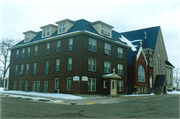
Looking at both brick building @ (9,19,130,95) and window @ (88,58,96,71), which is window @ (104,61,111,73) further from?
window @ (88,58,96,71)

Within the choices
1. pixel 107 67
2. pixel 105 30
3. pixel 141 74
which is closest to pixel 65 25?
pixel 105 30

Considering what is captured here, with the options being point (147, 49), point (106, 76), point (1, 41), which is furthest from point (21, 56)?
point (147, 49)

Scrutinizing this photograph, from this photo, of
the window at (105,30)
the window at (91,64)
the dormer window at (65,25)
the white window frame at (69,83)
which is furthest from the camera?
the window at (105,30)

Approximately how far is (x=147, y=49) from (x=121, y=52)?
36.2 feet

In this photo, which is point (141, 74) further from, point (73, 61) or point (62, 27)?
point (62, 27)

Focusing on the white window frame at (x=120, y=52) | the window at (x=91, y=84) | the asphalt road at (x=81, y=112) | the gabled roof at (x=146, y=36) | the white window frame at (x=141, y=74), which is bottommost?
the asphalt road at (x=81, y=112)

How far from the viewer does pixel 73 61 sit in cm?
2797

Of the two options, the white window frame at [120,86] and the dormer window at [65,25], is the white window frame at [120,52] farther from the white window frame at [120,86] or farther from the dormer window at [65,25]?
the dormer window at [65,25]

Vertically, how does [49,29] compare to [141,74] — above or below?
above

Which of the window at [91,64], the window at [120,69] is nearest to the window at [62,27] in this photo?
the window at [91,64]

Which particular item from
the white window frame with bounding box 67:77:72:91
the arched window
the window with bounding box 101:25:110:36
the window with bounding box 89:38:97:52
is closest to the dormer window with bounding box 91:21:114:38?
the window with bounding box 101:25:110:36

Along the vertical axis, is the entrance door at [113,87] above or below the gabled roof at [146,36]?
below

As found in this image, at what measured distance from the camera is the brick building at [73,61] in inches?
1089

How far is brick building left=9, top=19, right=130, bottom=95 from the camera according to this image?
2766 centimetres
